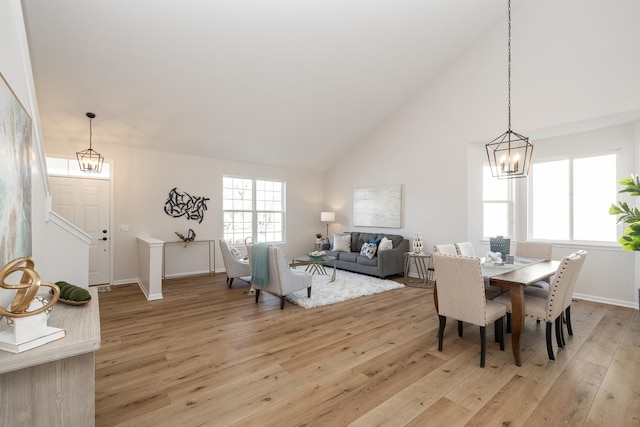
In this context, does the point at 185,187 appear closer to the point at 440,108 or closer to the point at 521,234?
the point at 440,108

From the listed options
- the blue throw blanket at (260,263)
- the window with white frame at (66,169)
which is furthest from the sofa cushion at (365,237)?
the window with white frame at (66,169)

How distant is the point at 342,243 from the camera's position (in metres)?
6.86

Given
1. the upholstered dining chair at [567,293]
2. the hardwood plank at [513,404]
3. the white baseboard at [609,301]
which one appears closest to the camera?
the hardwood plank at [513,404]

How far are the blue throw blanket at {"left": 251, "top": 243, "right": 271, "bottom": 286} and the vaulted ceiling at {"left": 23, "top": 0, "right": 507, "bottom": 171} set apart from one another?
2606 millimetres

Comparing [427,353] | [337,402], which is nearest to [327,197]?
[427,353]

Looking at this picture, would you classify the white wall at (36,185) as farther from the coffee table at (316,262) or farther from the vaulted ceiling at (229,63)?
the coffee table at (316,262)

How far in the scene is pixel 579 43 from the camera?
13.3ft

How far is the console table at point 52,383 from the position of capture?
1.23 metres

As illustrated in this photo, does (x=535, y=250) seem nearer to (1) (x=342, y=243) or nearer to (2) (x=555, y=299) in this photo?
(2) (x=555, y=299)

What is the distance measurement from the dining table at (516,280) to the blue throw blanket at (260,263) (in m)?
2.22

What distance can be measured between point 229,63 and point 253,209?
3553 millimetres

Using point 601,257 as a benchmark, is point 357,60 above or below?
above

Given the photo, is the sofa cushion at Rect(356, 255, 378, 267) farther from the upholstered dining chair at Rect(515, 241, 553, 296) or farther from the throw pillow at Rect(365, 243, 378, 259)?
the upholstered dining chair at Rect(515, 241, 553, 296)

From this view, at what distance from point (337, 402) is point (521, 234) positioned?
4737mm
